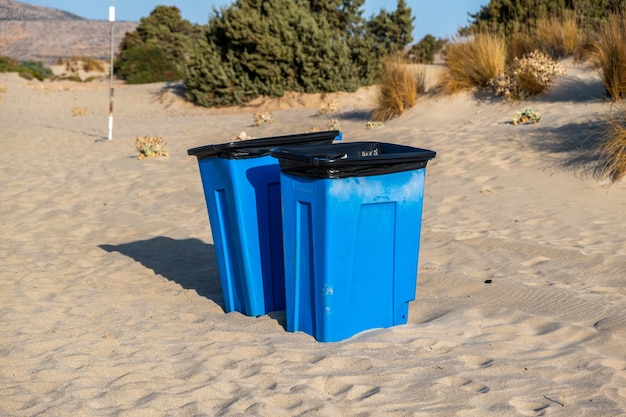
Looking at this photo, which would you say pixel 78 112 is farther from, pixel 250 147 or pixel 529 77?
pixel 250 147

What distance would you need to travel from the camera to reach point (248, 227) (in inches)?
198

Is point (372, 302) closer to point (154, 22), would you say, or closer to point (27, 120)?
point (27, 120)

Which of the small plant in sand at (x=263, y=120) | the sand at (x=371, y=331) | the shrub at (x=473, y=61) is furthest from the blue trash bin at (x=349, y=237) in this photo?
the small plant in sand at (x=263, y=120)

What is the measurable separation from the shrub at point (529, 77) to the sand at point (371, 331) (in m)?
0.32

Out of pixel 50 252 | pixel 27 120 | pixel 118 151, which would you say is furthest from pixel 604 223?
pixel 27 120

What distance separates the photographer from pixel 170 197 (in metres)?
10.3

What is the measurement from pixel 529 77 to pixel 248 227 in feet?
29.2

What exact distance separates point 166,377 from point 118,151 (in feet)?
35.7

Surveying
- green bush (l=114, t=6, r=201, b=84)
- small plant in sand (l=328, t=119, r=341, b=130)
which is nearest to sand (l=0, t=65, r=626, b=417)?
small plant in sand (l=328, t=119, r=341, b=130)

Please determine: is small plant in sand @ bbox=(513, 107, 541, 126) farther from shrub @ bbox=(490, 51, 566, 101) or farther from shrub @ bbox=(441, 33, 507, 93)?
shrub @ bbox=(441, 33, 507, 93)

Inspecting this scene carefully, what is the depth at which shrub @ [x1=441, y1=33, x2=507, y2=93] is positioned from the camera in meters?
13.5

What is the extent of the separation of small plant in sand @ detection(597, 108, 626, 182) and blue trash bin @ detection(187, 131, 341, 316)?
13.7ft

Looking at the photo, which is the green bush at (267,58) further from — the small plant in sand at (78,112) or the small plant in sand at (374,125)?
the small plant in sand at (374,125)

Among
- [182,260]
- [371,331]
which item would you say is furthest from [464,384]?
[182,260]
